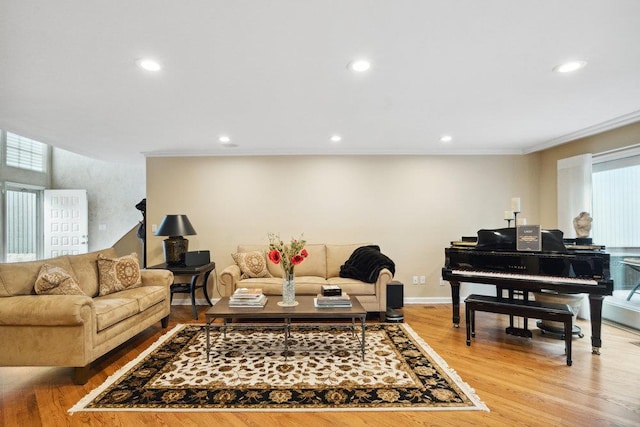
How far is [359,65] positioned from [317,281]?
2748mm

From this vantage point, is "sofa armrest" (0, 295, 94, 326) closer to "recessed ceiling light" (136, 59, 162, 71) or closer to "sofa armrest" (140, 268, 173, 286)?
"sofa armrest" (140, 268, 173, 286)

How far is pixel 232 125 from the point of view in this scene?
148 inches

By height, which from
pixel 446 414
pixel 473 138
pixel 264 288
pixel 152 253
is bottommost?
pixel 446 414

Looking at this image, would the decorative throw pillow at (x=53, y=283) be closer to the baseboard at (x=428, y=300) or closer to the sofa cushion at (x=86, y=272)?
the sofa cushion at (x=86, y=272)

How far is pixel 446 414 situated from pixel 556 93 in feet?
9.00

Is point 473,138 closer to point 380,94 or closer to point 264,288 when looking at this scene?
point 380,94

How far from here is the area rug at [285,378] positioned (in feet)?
7.41

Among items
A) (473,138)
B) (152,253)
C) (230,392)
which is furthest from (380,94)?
(152,253)

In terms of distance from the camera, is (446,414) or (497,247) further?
(497,247)

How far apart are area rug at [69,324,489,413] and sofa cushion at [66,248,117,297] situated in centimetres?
88

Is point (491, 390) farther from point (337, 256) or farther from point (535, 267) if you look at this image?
point (337, 256)

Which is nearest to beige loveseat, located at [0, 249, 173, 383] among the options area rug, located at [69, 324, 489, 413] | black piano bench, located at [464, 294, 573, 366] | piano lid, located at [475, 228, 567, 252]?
area rug, located at [69, 324, 489, 413]

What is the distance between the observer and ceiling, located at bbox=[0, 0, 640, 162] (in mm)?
1738

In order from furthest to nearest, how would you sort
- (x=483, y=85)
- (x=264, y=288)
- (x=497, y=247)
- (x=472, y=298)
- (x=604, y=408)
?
(x=264, y=288), (x=497, y=247), (x=472, y=298), (x=483, y=85), (x=604, y=408)
